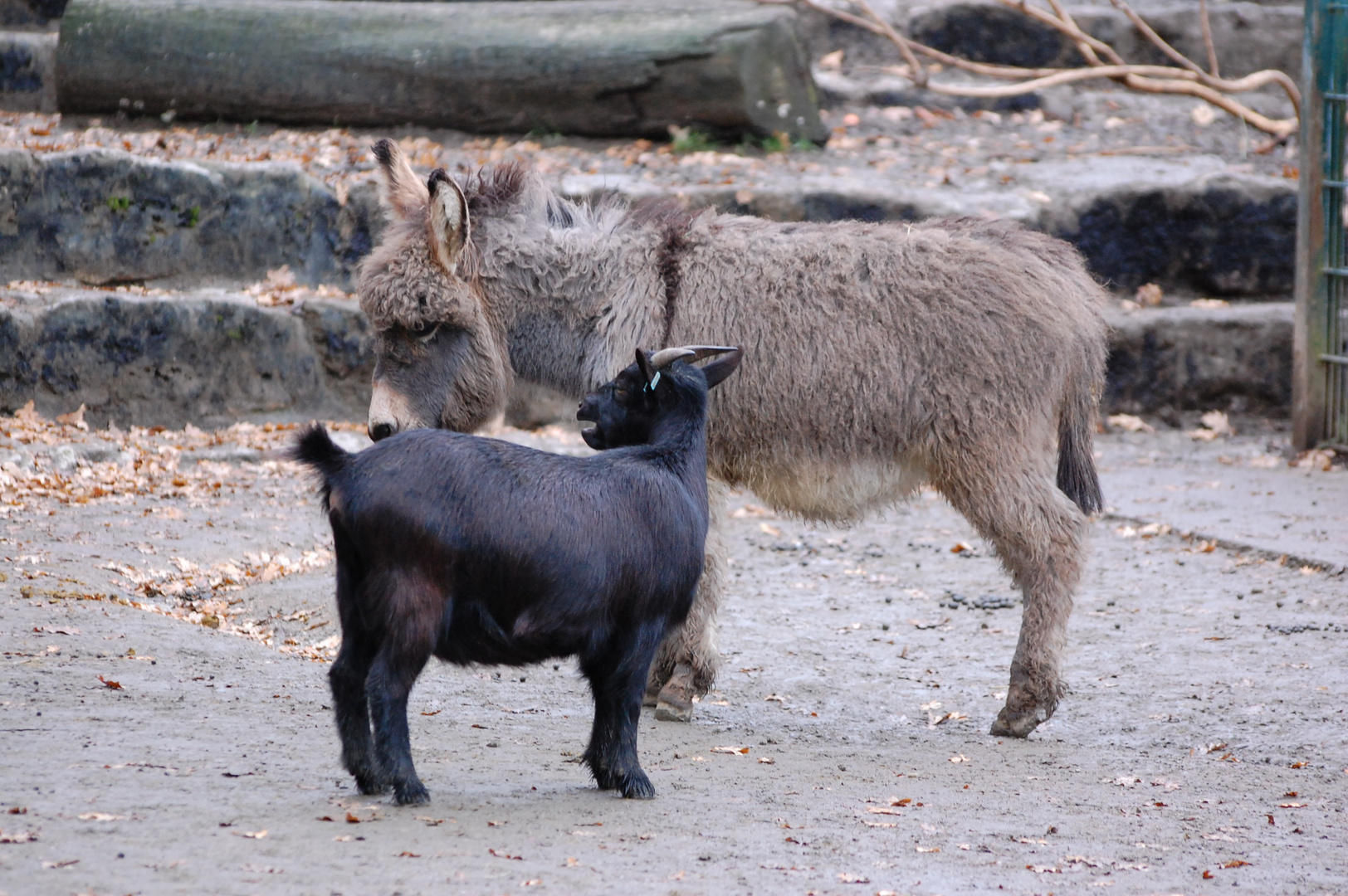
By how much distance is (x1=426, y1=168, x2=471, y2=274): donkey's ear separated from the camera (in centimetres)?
542

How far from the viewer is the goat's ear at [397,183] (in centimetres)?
585

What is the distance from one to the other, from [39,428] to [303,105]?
3.96m

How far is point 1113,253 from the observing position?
11406 mm

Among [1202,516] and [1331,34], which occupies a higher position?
[1331,34]

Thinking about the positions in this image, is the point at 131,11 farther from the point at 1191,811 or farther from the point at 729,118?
the point at 1191,811

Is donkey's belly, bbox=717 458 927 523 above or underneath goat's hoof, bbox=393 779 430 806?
above

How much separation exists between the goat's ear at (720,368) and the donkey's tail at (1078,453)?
175cm

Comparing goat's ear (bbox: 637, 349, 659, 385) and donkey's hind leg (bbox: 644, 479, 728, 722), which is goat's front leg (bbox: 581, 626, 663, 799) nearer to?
goat's ear (bbox: 637, 349, 659, 385)

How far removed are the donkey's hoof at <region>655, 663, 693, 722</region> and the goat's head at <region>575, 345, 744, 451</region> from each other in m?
1.32

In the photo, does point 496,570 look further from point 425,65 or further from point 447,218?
point 425,65

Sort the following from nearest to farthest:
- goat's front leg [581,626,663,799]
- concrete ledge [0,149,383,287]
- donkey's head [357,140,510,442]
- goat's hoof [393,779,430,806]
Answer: goat's hoof [393,779,430,806], goat's front leg [581,626,663,799], donkey's head [357,140,510,442], concrete ledge [0,149,383,287]

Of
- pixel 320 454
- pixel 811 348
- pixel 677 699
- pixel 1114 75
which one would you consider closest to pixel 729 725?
pixel 677 699

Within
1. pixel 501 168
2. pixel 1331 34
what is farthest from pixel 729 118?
pixel 501 168

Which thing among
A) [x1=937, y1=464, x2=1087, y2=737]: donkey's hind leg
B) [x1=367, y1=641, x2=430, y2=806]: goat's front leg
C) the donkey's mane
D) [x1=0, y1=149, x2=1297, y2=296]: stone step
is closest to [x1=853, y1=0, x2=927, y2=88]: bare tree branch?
[x1=0, y1=149, x2=1297, y2=296]: stone step
